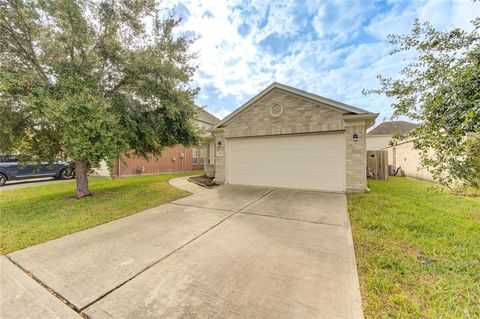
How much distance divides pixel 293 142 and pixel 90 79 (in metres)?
7.33

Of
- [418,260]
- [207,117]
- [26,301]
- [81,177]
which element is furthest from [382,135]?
[26,301]

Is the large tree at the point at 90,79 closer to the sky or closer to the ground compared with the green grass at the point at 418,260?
closer to the sky

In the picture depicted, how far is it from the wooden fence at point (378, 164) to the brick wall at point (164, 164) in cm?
1126

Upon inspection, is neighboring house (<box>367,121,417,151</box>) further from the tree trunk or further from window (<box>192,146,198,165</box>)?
the tree trunk

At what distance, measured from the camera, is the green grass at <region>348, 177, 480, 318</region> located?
198 centimetres

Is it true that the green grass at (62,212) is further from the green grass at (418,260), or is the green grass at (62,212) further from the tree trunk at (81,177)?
the green grass at (418,260)

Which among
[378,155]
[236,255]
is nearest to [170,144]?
[236,255]

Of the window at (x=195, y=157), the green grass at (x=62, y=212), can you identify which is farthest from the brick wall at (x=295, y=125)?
the window at (x=195, y=157)

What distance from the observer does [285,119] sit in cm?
838

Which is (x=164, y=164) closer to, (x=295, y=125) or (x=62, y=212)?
(x=62, y=212)

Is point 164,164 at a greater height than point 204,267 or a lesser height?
greater

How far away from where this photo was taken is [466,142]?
248 cm

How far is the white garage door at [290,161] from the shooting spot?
7.66 meters

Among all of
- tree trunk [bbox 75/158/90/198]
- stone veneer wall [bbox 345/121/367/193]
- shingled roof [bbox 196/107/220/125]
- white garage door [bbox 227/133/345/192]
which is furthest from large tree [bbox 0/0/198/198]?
shingled roof [bbox 196/107/220/125]
